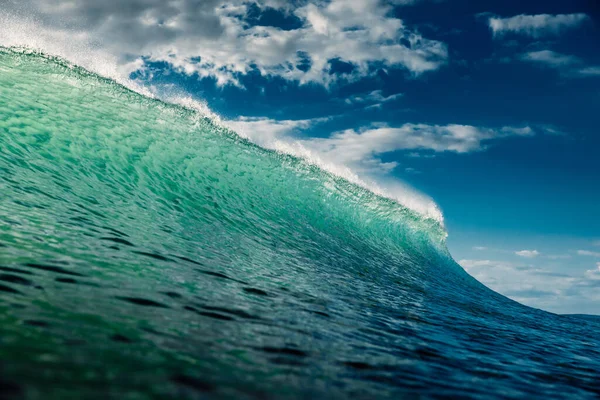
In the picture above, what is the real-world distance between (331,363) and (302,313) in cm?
130

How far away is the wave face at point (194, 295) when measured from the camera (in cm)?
224

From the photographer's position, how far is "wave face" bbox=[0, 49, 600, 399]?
2.24 m

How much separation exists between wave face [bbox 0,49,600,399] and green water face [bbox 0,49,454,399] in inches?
0.8

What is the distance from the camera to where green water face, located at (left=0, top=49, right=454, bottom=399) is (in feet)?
7.25

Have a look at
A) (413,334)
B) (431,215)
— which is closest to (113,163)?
(413,334)

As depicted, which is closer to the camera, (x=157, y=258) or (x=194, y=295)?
(x=194, y=295)

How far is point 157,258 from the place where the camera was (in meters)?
4.80

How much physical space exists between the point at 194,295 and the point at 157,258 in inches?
49.2

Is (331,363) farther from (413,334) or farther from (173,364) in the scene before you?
(413,334)

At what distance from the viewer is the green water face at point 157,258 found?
2211mm

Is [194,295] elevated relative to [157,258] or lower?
lower

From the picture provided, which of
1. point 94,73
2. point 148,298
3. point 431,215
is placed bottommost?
point 148,298

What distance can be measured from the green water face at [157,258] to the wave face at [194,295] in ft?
Answer: 0.07

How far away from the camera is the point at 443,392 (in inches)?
108
